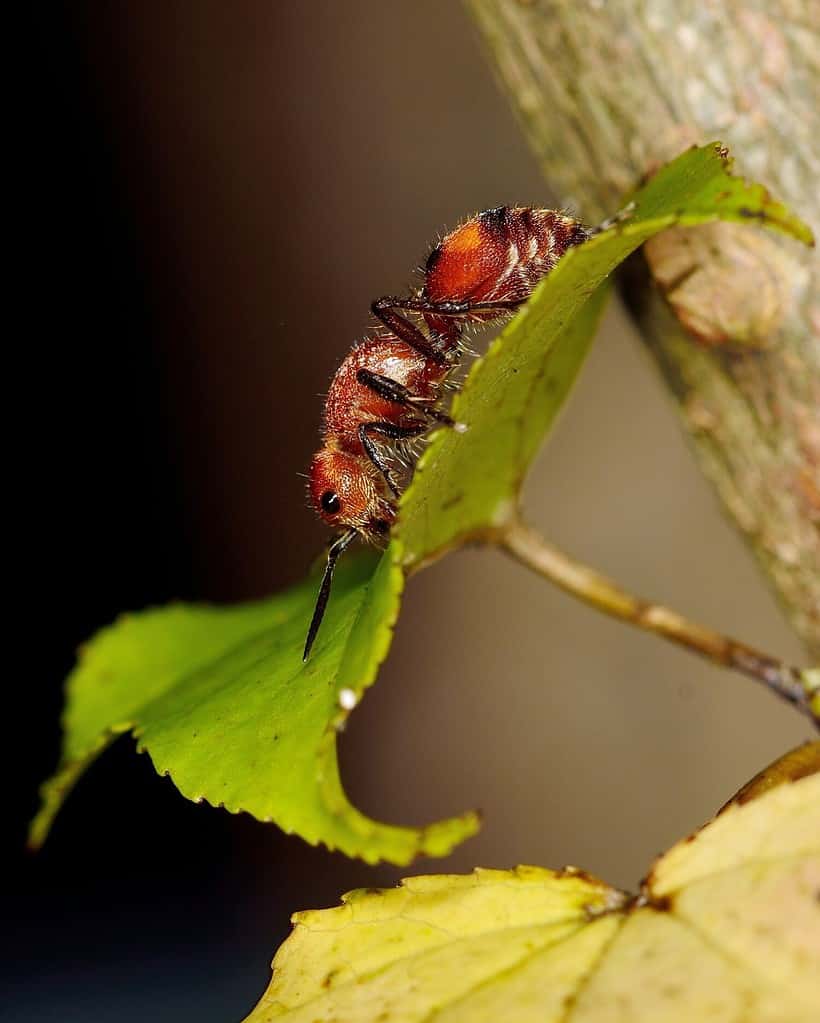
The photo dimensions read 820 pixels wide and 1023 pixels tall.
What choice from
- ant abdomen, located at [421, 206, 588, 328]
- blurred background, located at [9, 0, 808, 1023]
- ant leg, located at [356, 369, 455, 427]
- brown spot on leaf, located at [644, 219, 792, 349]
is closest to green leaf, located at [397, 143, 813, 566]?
brown spot on leaf, located at [644, 219, 792, 349]

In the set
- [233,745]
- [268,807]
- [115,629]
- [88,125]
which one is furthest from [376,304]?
[88,125]

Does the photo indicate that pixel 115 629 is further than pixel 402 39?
No

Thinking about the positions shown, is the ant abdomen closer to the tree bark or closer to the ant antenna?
the tree bark

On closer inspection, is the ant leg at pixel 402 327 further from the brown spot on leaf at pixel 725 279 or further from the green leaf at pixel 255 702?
the brown spot on leaf at pixel 725 279

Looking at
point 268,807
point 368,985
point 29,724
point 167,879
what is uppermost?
point 268,807

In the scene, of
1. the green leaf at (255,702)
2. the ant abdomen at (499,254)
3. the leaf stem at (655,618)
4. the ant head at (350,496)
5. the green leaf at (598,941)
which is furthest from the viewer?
the ant head at (350,496)

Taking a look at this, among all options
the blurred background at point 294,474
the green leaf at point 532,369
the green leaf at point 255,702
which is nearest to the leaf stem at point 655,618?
the green leaf at point 532,369

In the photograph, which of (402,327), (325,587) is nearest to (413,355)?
(402,327)

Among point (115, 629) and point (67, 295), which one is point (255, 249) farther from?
point (115, 629)
